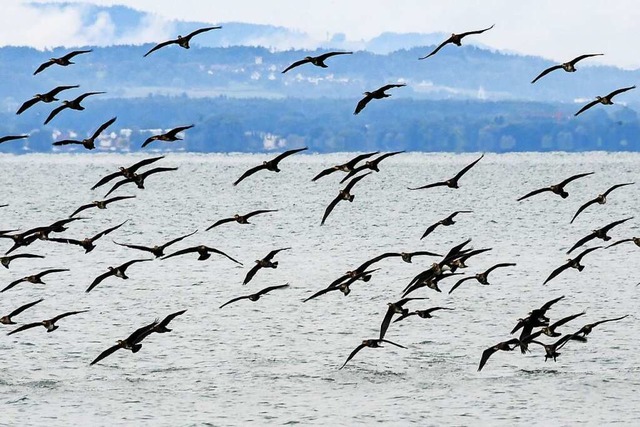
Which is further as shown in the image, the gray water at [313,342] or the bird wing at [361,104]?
the gray water at [313,342]

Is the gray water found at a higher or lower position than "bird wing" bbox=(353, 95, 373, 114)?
lower

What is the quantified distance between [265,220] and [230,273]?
45.6 metres

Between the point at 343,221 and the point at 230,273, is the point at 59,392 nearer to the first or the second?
the point at 230,273

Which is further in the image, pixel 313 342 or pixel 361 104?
pixel 313 342

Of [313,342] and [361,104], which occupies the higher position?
[361,104]

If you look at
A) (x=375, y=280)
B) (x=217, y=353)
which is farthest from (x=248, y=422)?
(x=375, y=280)

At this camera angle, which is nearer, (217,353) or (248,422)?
(248,422)

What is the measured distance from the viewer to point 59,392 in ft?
138

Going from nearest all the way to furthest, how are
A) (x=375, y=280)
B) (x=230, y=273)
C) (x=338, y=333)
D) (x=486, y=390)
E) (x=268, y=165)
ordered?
(x=268, y=165), (x=486, y=390), (x=338, y=333), (x=375, y=280), (x=230, y=273)

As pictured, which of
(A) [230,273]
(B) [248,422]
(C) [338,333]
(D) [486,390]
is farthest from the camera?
(A) [230,273]

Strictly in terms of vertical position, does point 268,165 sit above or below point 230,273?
above

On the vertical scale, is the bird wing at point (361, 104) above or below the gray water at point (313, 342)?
above

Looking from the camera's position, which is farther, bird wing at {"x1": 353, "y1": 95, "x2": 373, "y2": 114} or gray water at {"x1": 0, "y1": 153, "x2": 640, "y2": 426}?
gray water at {"x1": 0, "y1": 153, "x2": 640, "y2": 426}

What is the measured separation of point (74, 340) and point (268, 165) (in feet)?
80.2
